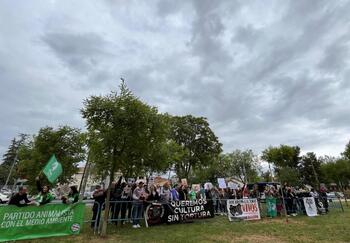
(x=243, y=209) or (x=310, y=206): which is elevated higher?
(x=310, y=206)

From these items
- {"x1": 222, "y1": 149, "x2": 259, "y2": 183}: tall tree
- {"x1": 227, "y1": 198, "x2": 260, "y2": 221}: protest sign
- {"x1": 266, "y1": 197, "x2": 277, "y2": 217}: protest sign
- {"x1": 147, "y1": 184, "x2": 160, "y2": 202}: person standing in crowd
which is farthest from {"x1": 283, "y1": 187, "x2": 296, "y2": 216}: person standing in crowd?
{"x1": 222, "y1": 149, "x2": 259, "y2": 183}: tall tree

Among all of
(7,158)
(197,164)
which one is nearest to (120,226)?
(197,164)

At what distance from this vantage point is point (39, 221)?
8.25 metres

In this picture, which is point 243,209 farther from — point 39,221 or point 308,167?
point 308,167

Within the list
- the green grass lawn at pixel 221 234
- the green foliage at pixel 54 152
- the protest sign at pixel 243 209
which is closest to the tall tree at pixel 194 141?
the green foliage at pixel 54 152

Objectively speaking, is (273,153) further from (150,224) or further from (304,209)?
(150,224)

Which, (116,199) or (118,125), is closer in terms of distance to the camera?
(118,125)

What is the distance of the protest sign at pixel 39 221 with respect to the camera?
769cm

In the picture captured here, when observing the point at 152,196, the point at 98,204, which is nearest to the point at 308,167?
the point at 152,196

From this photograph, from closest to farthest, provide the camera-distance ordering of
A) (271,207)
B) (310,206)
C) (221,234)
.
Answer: (221,234), (271,207), (310,206)

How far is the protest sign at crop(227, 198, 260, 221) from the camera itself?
13.1 m

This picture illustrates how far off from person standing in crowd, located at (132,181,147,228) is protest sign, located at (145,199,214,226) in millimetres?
360

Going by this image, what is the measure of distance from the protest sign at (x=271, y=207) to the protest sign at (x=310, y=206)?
232 centimetres

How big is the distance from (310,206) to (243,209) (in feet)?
17.2
